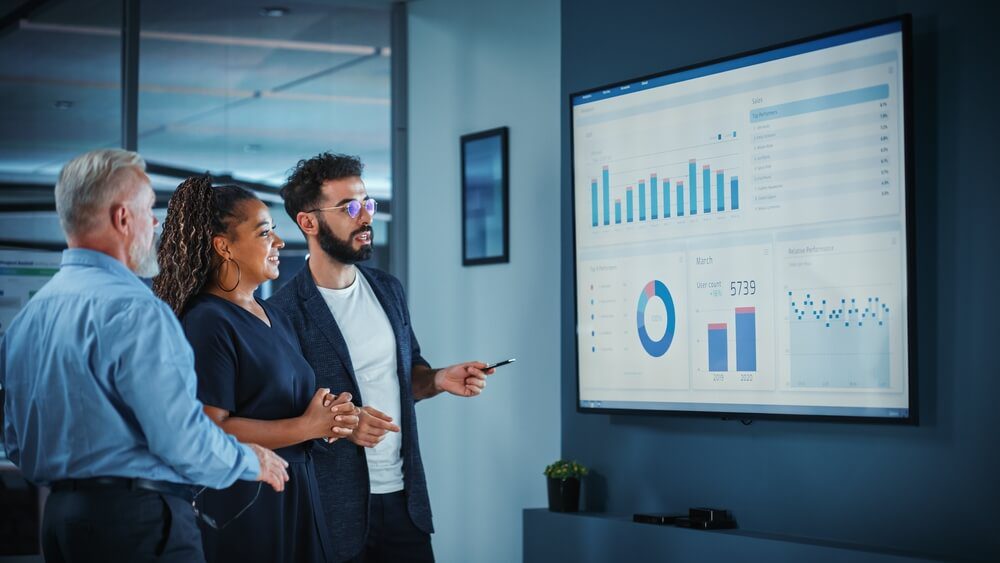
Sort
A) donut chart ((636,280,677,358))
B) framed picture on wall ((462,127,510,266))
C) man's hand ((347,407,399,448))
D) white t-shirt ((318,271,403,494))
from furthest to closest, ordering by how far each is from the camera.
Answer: framed picture on wall ((462,127,510,266)) → donut chart ((636,280,677,358)) → white t-shirt ((318,271,403,494)) → man's hand ((347,407,399,448))

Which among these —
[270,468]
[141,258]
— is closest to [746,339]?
[270,468]

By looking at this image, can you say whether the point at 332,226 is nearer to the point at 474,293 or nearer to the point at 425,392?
the point at 425,392

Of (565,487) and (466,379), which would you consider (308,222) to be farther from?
(565,487)

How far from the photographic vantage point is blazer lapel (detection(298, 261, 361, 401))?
124 inches

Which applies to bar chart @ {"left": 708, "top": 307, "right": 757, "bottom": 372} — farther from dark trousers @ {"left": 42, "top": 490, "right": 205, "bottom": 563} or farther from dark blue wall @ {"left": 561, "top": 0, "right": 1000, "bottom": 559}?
dark trousers @ {"left": 42, "top": 490, "right": 205, "bottom": 563}

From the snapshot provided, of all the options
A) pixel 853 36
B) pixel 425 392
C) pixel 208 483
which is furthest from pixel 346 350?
pixel 853 36

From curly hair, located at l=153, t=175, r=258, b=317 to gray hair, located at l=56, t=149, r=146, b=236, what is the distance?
439mm

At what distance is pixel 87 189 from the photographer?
A: 7.15 feet

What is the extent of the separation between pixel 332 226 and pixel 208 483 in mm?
1230

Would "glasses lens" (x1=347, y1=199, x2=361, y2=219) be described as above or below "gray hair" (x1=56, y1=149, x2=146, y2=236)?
above

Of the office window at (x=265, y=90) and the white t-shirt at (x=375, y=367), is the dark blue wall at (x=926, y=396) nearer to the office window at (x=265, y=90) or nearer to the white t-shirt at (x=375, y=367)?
the white t-shirt at (x=375, y=367)

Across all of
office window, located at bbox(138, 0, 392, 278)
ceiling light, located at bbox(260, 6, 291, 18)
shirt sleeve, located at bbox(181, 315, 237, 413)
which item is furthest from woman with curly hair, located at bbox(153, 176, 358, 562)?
ceiling light, located at bbox(260, 6, 291, 18)

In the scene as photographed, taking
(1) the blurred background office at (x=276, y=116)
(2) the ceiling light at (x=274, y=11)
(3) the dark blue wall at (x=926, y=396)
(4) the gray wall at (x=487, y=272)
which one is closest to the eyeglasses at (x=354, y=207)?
(4) the gray wall at (x=487, y=272)

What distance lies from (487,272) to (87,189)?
99.5 inches
